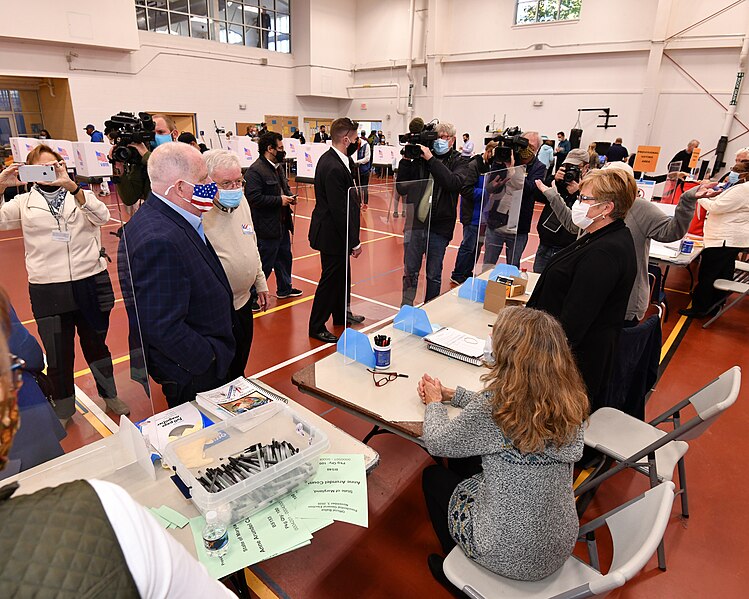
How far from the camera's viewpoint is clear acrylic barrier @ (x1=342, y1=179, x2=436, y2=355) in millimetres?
2875

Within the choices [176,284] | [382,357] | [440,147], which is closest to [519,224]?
[440,147]

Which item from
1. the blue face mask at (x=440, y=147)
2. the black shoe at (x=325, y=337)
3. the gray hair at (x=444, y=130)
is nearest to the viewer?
the black shoe at (x=325, y=337)

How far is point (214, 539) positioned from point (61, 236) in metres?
2.13

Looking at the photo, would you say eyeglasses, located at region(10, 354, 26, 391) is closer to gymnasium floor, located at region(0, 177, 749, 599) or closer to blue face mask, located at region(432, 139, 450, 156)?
gymnasium floor, located at region(0, 177, 749, 599)

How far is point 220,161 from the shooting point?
270 centimetres

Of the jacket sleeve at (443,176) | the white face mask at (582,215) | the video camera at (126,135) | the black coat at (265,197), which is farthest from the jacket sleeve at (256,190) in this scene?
the white face mask at (582,215)

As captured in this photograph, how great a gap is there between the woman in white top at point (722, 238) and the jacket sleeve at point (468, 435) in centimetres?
455

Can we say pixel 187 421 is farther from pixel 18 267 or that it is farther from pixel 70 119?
pixel 70 119

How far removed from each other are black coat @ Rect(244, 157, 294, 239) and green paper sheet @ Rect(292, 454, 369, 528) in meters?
3.30

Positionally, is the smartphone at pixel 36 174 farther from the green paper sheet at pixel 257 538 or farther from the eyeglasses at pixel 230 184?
the green paper sheet at pixel 257 538

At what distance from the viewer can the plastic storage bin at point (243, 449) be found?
1.39m

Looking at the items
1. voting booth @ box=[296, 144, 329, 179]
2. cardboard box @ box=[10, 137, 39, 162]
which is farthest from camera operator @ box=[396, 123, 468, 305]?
cardboard box @ box=[10, 137, 39, 162]

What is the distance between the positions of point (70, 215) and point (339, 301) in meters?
2.15

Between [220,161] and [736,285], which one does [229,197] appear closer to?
[220,161]
